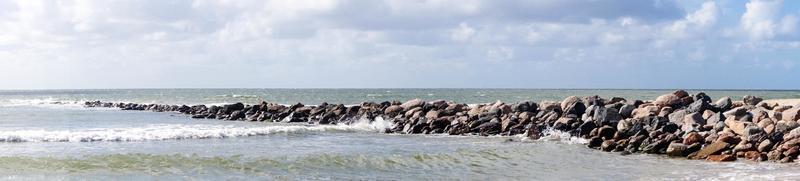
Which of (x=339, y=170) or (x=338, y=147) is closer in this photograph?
(x=339, y=170)

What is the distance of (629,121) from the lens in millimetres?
21406

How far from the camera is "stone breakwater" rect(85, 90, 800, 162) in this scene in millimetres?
16750

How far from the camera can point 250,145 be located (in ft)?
65.1

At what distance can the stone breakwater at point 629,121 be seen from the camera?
1675 cm

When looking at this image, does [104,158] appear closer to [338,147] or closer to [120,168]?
[120,168]

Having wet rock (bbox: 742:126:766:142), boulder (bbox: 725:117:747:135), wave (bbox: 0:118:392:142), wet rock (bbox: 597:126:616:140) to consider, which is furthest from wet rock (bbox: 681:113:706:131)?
wave (bbox: 0:118:392:142)

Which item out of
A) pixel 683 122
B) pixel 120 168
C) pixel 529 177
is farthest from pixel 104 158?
pixel 683 122

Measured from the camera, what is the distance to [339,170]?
48.1 feet

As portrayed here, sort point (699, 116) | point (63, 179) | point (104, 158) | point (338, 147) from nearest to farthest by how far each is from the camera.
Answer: point (63, 179), point (104, 158), point (338, 147), point (699, 116)

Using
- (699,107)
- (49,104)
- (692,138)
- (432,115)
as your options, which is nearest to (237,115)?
(432,115)

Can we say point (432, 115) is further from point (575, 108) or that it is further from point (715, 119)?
point (715, 119)

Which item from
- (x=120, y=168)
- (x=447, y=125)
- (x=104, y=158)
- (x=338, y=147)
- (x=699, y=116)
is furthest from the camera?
(x=447, y=125)

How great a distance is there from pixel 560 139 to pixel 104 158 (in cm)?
1210

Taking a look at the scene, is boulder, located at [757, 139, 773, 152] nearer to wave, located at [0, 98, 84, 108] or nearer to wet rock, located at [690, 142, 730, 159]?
wet rock, located at [690, 142, 730, 159]
